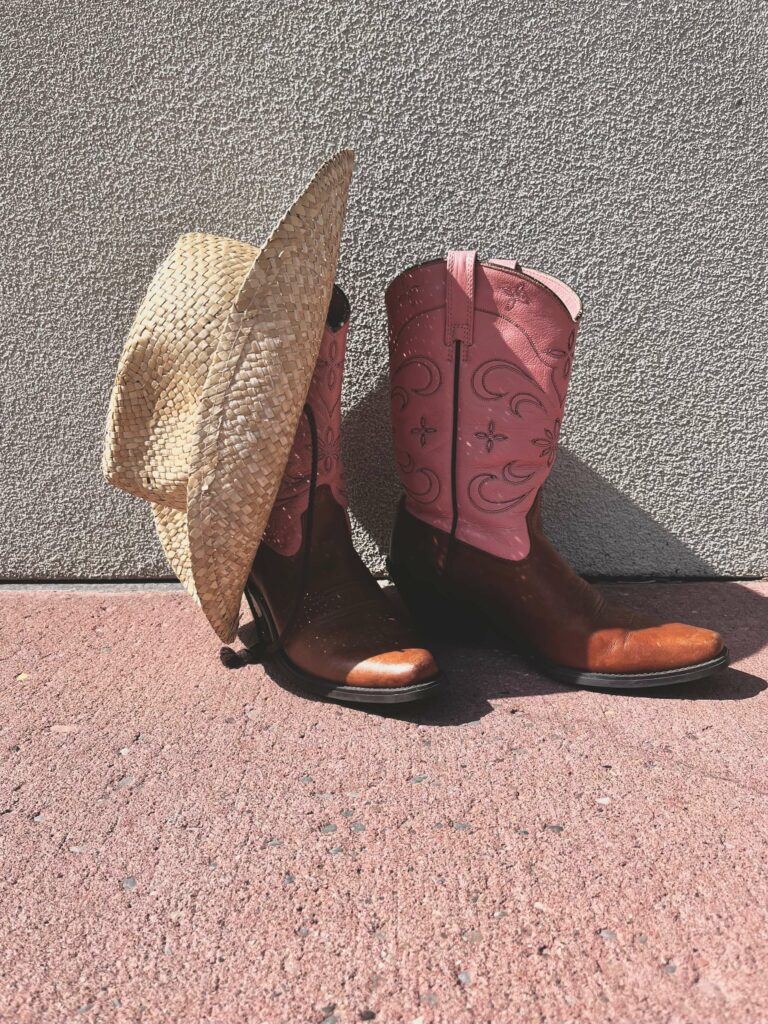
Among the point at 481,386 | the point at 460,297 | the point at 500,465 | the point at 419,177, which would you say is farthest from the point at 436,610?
the point at 419,177

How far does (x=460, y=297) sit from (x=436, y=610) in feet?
1.85

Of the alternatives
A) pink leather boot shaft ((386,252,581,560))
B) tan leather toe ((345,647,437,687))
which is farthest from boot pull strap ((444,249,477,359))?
tan leather toe ((345,647,437,687))

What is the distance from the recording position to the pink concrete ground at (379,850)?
31.8 inches

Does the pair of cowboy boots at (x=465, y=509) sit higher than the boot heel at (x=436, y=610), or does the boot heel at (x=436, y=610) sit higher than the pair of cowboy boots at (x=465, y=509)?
the pair of cowboy boots at (x=465, y=509)

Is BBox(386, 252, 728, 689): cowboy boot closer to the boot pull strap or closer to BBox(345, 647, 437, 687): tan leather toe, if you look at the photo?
the boot pull strap

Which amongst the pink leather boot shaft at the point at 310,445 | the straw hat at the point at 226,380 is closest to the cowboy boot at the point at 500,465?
the pink leather boot shaft at the point at 310,445

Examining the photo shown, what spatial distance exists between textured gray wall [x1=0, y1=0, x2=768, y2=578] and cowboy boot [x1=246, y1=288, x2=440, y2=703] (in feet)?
1.17

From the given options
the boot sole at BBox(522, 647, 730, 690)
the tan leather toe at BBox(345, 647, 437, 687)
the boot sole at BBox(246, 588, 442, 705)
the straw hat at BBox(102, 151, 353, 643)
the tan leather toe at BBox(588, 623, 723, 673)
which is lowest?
the boot sole at BBox(522, 647, 730, 690)

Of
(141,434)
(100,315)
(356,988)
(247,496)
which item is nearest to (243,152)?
(100,315)

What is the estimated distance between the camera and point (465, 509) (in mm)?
1480

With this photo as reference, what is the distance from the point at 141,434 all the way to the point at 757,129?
4.44ft

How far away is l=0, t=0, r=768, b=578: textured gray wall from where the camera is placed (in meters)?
1.68

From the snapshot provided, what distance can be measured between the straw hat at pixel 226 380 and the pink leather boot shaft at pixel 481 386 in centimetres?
21

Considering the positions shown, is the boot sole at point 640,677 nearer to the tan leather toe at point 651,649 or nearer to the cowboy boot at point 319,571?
the tan leather toe at point 651,649
